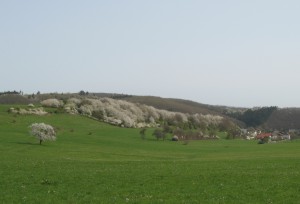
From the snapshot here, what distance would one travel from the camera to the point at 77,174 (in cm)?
3344

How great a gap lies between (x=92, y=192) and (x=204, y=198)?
6.80 meters

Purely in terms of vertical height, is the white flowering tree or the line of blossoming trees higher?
the line of blossoming trees

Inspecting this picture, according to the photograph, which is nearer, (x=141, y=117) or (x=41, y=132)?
(x=41, y=132)

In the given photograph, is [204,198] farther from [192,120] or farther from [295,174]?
[192,120]

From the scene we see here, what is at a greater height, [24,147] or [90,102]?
[90,102]

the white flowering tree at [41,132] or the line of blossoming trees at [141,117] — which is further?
the line of blossoming trees at [141,117]

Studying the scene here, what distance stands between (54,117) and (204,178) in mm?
106872

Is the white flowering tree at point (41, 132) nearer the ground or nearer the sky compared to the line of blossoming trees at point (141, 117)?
nearer the ground

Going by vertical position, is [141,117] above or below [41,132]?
above

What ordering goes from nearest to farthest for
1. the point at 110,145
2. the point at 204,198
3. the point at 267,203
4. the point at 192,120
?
the point at 267,203, the point at 204,198, the point at 110,145, the point at 192,120

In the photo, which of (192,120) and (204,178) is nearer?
(204,178)

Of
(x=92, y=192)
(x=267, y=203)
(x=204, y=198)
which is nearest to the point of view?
(x=267, y=203)

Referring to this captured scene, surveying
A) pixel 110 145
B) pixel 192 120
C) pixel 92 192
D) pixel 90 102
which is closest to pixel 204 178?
pixel 92 192

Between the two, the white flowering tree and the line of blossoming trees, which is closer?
the white flowering tree
